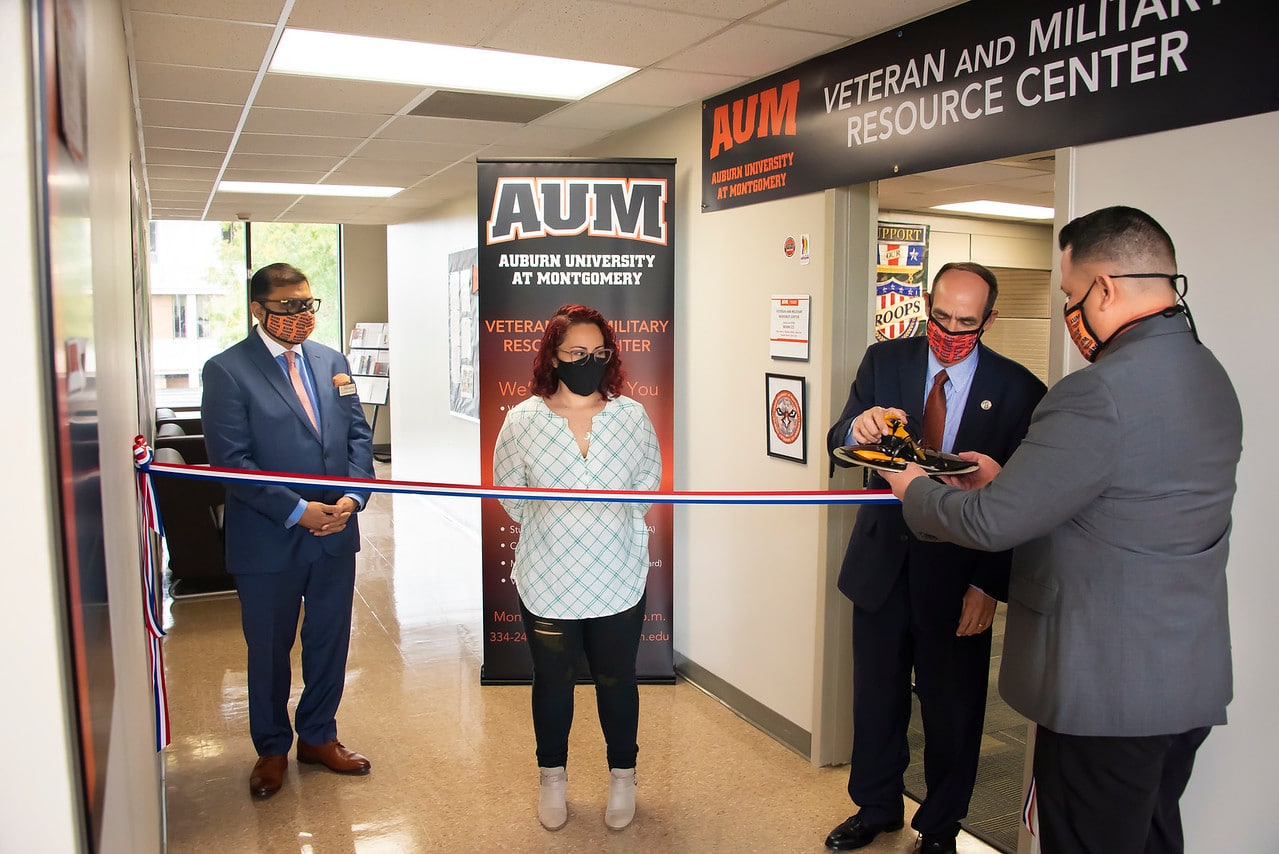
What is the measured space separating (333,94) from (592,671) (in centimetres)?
296

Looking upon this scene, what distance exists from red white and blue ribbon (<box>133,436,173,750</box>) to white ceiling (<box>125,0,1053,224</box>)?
1615 mm

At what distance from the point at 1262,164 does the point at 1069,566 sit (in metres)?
1.03

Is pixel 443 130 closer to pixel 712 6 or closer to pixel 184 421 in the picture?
pixel 712 6

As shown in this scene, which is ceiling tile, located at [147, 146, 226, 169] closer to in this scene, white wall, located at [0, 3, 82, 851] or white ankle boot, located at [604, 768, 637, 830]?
white ankle boot, located at [604, 768, 637, 830]

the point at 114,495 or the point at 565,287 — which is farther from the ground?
the point at 565,287

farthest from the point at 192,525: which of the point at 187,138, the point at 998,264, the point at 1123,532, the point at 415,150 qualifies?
the point at 998,264

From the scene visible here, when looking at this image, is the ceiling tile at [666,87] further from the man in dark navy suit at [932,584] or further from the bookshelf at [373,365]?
the bookshelf at [373,365]

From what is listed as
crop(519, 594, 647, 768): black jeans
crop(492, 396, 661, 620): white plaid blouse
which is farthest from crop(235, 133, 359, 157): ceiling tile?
crop(519, 594, 647, 768): black jeans

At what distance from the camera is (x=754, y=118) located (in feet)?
13.2

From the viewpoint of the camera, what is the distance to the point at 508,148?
5859 mm

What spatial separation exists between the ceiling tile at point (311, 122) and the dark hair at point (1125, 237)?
3.92 metres

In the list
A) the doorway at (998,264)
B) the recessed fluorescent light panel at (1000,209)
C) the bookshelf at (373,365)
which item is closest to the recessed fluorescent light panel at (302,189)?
the doorway at (998,264)

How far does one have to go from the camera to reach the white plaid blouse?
3.02 metres

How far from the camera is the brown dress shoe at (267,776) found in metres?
3.45
